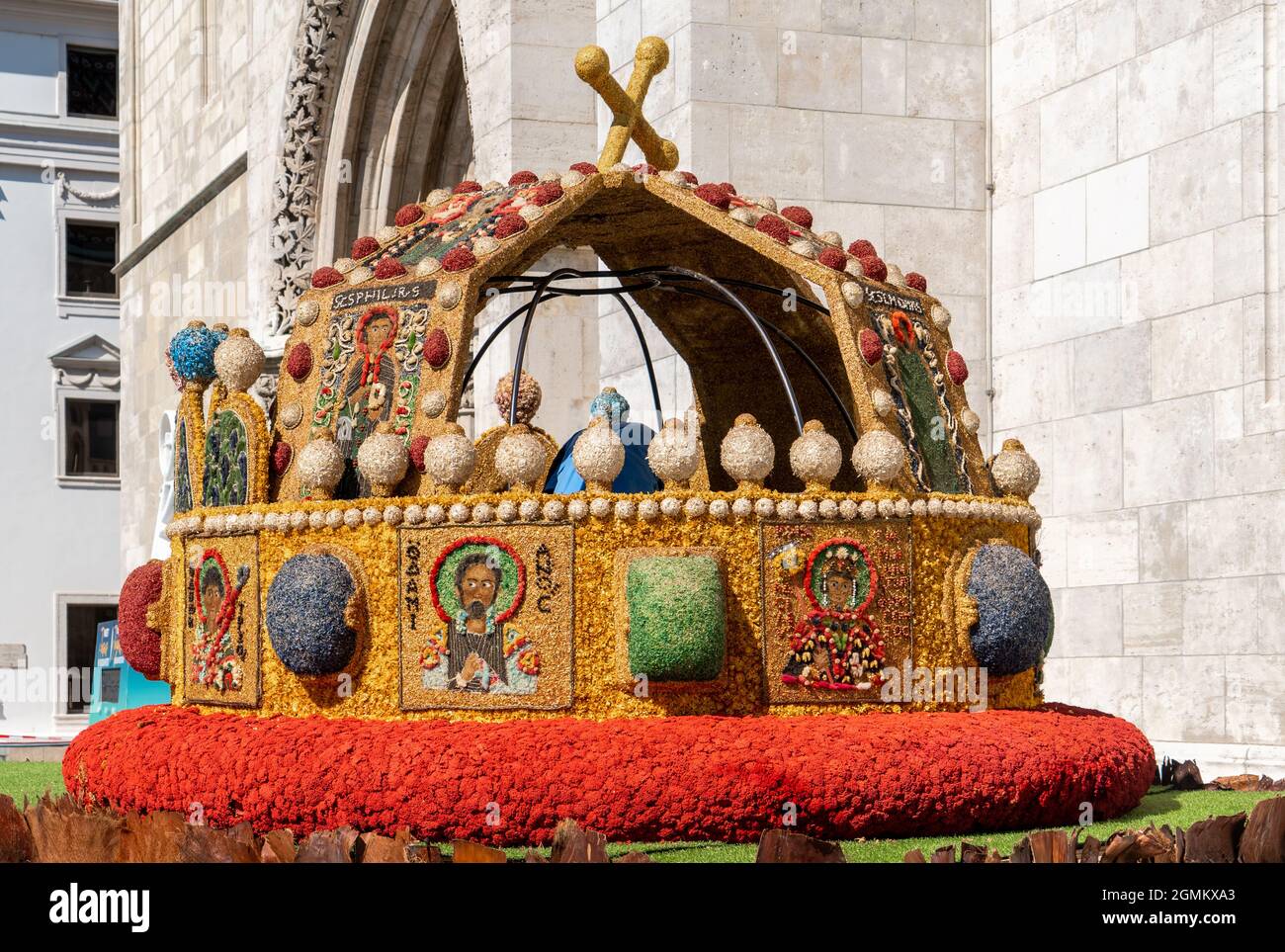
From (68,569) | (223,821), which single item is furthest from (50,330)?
(223,821)

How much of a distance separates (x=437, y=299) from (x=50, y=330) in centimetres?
2553

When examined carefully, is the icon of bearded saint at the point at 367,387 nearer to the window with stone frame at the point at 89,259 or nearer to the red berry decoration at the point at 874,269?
the red berry decoration at the point at 874,269

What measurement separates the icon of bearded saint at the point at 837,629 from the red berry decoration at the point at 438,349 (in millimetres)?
2003

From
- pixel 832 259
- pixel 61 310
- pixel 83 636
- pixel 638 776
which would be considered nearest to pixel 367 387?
pixel 832 259

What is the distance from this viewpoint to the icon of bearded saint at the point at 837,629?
26.9ft

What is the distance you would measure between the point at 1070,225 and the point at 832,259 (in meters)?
4.41

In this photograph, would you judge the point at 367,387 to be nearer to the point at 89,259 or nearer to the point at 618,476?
the point at 618,476

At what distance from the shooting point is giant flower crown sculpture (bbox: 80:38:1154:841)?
7.66 metres

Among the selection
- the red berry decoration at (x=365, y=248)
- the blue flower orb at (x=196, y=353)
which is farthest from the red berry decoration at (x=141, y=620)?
the red berry decoration at (x=365, y=248)

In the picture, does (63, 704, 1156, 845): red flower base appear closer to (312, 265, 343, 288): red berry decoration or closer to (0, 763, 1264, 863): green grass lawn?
(0, 763, 1264, 863): green grass lawn

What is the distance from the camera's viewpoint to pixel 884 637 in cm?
834

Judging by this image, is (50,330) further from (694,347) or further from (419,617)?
(419,617)

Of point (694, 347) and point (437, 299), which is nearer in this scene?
point (437, 299)

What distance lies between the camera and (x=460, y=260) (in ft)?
28.5
